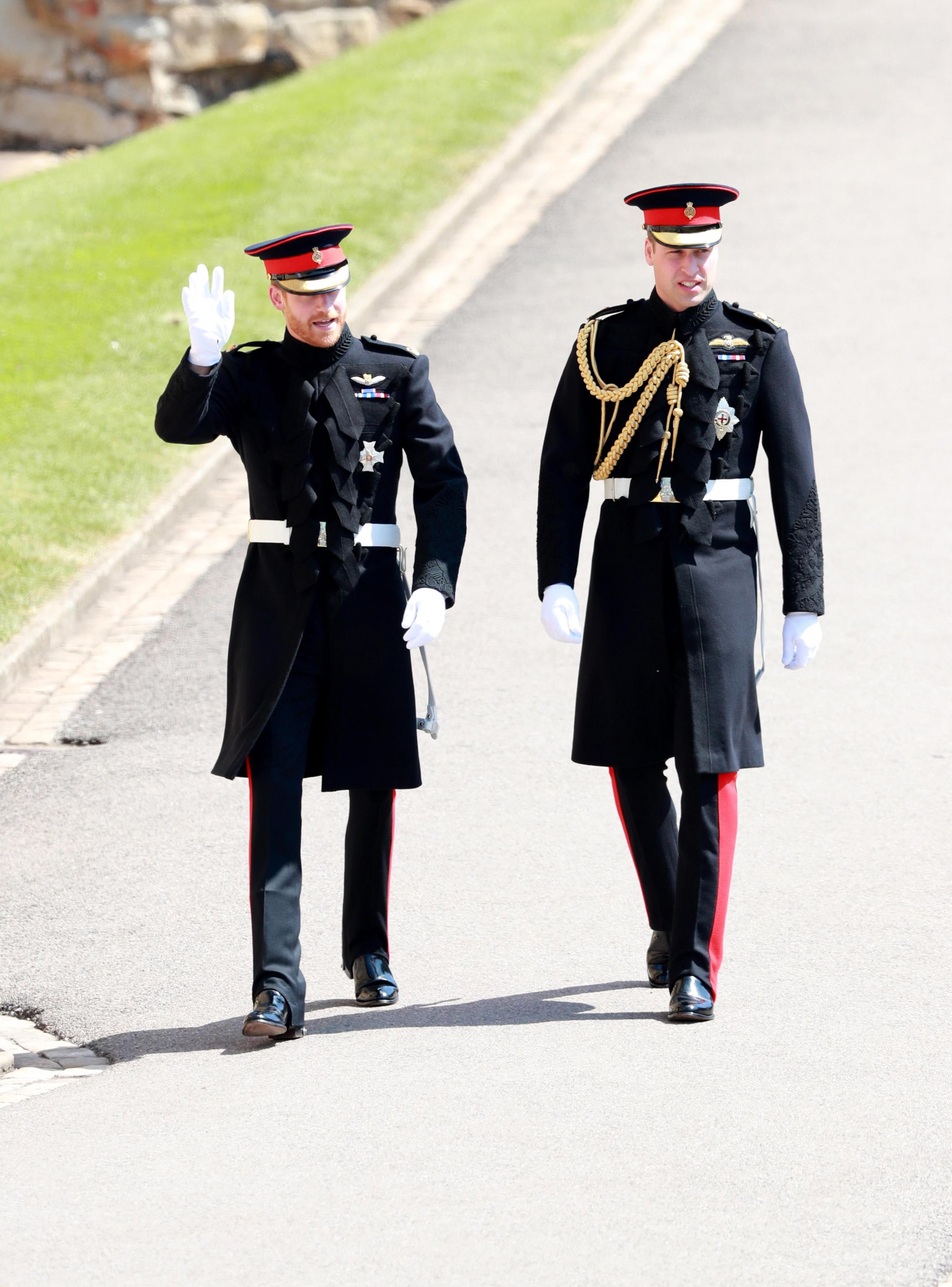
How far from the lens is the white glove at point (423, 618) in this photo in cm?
551

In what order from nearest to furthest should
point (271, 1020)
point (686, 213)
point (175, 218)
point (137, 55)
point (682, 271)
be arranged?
point (271, 1020) < point (686, 213) < point (682, 271) < point (175, 218) < point (137, 55)

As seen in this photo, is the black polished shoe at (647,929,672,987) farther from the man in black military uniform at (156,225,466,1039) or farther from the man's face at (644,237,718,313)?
the man's face at (644,237,718,313)

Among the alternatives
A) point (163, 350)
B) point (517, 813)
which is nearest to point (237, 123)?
point (163, 350)

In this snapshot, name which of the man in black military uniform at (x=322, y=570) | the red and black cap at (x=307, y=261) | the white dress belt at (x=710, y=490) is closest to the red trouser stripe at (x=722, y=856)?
the white dress belt at (x=710, y=490)

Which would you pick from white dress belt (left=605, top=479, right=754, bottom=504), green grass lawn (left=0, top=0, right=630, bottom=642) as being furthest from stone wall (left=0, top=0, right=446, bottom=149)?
white dress belt (left=605, top=479, right=754, bottom=504)

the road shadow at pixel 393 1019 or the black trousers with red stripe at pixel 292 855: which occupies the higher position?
the black trousers with red stripe at pixel 292 855

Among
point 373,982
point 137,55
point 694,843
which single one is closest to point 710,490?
point 694,843

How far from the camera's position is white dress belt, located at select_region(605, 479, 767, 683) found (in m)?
5.57

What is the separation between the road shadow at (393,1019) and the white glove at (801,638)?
1021 millimetres

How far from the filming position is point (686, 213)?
18.0 ft

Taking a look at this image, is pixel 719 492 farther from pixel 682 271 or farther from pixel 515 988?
pixel 515 988

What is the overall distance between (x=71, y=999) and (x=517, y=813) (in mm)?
1917

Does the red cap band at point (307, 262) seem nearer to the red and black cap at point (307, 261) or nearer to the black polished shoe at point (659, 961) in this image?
the red and black cap at point (307, 261)

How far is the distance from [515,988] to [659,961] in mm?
419
